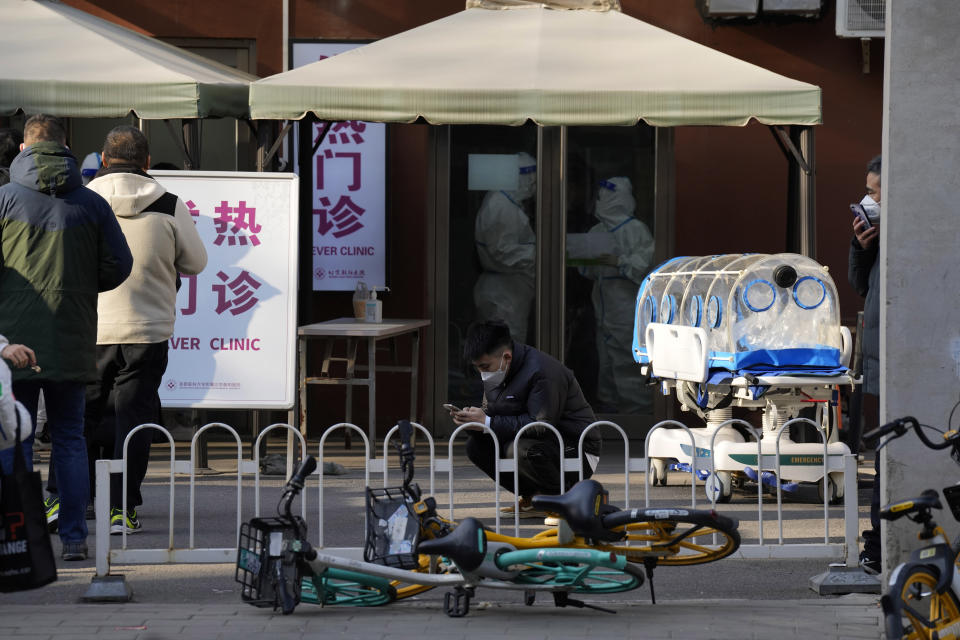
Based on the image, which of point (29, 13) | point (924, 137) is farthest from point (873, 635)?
point (29, 13)

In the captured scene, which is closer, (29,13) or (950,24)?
(950,24)

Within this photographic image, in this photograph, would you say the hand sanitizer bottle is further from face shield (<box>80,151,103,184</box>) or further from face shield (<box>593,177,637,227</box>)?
face shield (<box>80,151,103,184</box>)

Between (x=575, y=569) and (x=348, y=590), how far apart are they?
3.06 ft

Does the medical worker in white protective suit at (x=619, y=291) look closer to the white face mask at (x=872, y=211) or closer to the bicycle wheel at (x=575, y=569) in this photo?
the white face mask at (x=872, y=211)

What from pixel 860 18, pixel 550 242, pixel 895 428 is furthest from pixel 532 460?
pixel 860 18

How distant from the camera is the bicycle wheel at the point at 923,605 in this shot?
443 cm

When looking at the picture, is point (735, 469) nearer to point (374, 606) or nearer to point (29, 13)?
point (374, 606)

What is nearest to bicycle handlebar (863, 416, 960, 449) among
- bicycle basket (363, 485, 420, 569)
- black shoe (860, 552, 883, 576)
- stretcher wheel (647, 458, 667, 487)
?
black shoe (860, 552, 883, 576)

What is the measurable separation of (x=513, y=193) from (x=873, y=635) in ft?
21.5

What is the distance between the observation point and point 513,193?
11.2m

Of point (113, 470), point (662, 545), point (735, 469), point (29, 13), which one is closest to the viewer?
point (662, 545)

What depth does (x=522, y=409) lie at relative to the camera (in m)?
7.14

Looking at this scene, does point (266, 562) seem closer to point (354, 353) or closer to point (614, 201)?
point (354, 353)

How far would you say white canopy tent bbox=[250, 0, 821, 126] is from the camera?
8.99 meters
